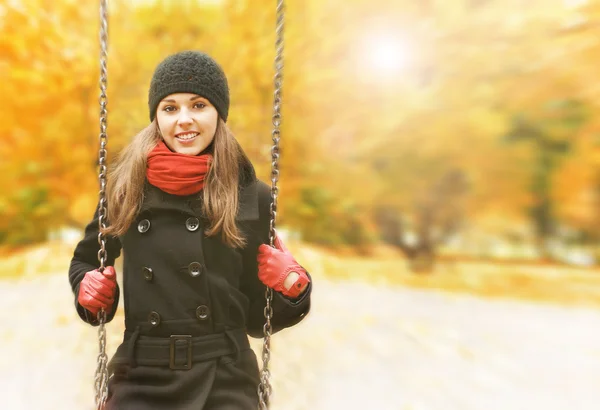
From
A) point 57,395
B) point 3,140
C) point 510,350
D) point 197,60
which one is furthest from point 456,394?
point 3,140

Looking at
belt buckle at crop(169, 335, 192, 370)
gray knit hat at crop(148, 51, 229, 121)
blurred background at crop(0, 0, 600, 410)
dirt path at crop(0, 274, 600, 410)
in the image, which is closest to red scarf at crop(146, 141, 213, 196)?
gray knit hat at crop(148, 51, 229, 121)

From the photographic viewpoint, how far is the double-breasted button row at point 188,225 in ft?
2.62

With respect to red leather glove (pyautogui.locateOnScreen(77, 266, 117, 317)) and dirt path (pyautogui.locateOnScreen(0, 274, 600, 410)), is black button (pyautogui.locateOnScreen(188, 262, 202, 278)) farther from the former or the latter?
dirt path (pyautogui.locateOnScreen(0, 274, 600, 410))

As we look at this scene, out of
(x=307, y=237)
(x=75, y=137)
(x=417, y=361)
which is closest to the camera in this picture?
(x=417, y=361)

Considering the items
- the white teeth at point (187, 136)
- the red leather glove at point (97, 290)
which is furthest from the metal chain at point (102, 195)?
the white teeth at point (187, 136)

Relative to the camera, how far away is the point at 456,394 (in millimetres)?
2350

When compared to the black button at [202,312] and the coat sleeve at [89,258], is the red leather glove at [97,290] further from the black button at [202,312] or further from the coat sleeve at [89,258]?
the black button at [202,312]

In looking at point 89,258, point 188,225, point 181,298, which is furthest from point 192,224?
point 89,258

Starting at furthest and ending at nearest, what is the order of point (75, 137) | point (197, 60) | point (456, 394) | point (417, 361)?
point (75, 137)
point (417, 361)
point (456, 394)
point (197, 60)

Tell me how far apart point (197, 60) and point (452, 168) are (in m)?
2.30

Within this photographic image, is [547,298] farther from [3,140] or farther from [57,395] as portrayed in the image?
[3,140]

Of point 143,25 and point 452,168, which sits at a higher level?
point 143,25

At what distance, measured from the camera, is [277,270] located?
0.83 meters

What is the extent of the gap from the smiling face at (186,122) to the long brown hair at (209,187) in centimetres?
2
